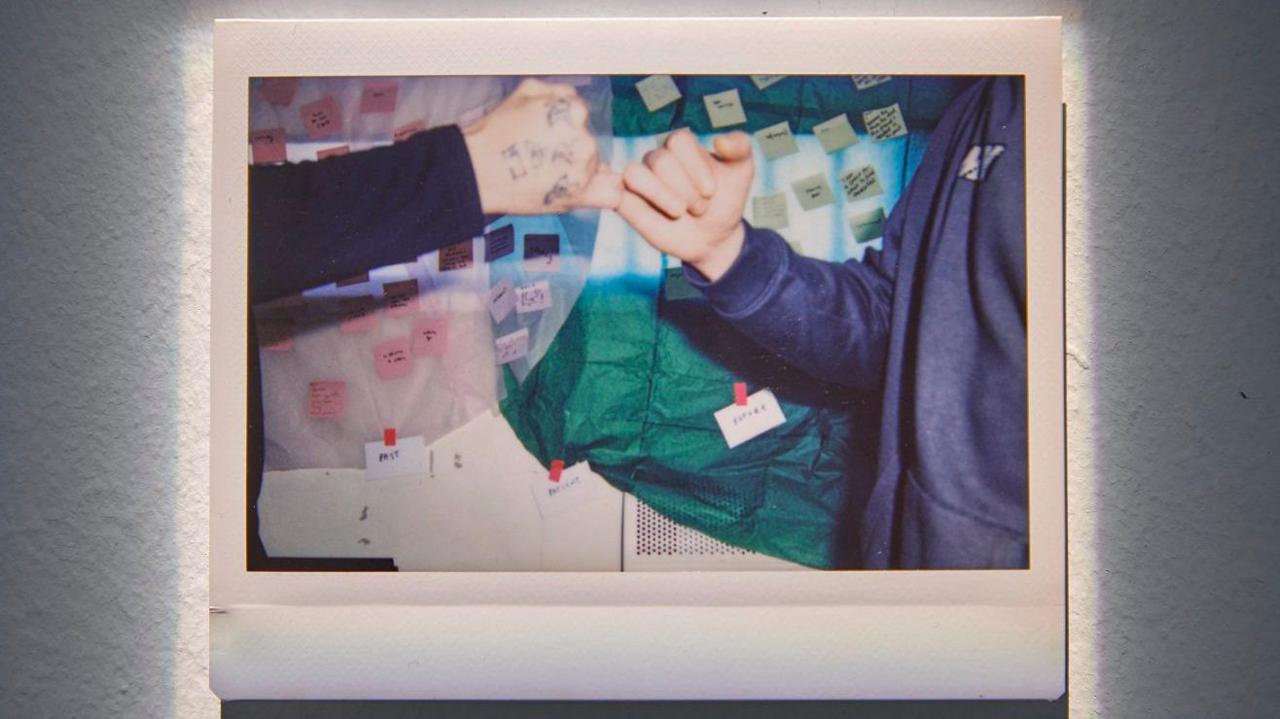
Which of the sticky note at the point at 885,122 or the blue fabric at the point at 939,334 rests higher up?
the sticky note at the point at 885,122

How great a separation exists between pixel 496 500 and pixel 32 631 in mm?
859

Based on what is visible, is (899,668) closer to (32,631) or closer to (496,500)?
(496,500)

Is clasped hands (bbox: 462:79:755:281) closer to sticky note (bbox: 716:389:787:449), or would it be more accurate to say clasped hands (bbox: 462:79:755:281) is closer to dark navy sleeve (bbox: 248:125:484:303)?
dark navy sleeve (bbox: 248:125:484:303)

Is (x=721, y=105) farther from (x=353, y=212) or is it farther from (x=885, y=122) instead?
(x=353, y=212)

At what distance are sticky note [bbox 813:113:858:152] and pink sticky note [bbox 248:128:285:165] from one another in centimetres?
96

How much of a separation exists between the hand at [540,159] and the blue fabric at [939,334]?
26 cm

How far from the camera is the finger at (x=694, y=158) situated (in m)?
1.63

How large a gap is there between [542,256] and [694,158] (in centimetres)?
33

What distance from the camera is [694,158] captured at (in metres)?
1.63

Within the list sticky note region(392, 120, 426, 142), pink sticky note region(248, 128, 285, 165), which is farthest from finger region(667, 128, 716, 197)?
pink sticky note region(248, 128, 285, 165)

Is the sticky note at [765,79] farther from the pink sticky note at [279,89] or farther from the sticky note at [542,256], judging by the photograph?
the pink sticky note at [279,89]

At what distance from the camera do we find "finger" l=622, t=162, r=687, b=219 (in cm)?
162

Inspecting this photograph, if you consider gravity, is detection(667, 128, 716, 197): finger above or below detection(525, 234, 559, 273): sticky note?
above

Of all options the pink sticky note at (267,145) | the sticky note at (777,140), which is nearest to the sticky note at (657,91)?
the sticky note at (777,140)
